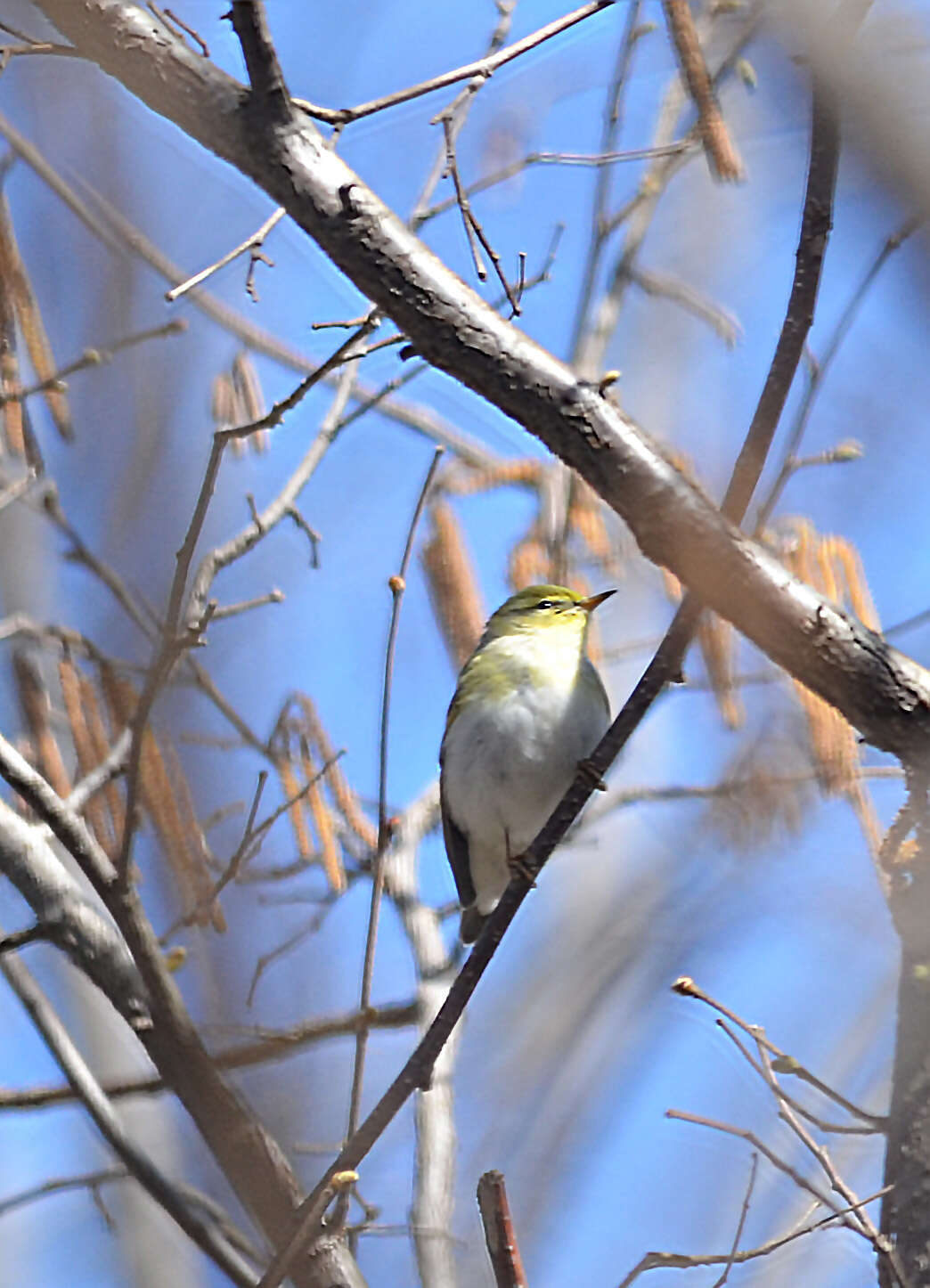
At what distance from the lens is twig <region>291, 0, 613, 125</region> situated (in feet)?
A: 6.79

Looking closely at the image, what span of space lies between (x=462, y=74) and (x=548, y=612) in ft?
7.46

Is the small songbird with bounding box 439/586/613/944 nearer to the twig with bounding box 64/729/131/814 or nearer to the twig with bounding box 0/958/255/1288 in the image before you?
the twig with bounding box 64/729/131/814

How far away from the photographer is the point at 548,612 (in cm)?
425

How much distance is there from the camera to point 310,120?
7.25 feet

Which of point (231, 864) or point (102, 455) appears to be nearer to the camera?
point (231, 864)

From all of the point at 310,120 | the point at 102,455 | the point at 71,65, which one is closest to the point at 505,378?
the point at 310,120

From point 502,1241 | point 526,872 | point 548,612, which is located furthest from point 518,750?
point 502,1241

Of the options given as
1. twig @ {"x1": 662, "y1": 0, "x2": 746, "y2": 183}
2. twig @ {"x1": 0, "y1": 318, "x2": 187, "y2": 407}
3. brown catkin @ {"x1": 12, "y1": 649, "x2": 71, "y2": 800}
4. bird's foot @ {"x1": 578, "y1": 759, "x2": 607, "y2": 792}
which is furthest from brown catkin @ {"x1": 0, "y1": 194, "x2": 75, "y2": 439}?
bird's foot @ {"x1": 578, "y1": 759, "x2": 607, "y2": 792}

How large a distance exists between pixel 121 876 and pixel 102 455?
1.77 metres

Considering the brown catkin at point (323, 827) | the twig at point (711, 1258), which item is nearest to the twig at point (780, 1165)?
the twig at point (711, 1258)

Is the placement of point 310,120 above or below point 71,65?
below

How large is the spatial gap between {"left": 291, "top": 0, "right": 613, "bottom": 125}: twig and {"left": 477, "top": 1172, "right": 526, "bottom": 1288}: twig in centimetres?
152

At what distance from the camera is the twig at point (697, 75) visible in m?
2.73

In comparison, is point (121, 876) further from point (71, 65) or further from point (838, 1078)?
point (71, 65)
